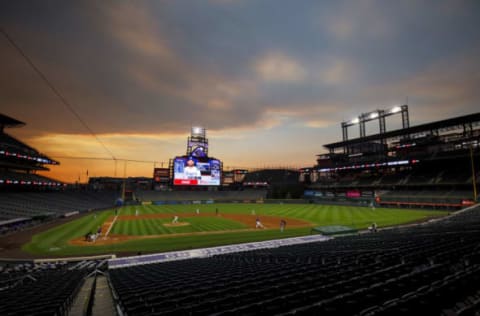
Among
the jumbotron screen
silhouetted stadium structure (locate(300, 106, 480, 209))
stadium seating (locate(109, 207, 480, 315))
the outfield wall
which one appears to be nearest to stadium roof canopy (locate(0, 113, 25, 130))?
the jumbotron screen

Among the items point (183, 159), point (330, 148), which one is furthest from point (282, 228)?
point (330, 148)

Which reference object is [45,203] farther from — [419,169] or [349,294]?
[419,169]

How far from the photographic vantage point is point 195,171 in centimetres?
5900

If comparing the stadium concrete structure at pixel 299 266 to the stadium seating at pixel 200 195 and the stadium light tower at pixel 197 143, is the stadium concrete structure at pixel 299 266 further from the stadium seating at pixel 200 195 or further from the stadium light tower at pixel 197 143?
the stadium light tower at pixel 197 143

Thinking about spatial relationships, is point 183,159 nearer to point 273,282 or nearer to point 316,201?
point 316,201

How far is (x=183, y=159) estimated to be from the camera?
2309 inches

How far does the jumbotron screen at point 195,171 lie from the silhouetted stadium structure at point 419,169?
29975 millimetres

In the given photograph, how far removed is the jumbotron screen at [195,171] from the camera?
57.3 metres

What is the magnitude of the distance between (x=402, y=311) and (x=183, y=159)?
5821 centimetres

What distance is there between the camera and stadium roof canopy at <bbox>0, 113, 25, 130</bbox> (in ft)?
147

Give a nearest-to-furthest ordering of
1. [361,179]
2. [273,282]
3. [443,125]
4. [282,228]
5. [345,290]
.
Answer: [345,290]
[273,282]
[282,228]
[443,125]
[361,179]

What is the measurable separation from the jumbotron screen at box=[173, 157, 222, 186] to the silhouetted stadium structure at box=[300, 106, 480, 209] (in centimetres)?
2997

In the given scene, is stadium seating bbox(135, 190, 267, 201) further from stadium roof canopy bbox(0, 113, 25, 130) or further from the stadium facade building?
stadium roof canopy bbox(0, 113, 25, 130)

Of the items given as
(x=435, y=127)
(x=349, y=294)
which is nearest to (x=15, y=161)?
(x=349, y=294)
